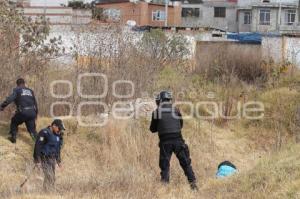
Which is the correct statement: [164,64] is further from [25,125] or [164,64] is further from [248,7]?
[248,7]

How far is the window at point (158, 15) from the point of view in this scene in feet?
211

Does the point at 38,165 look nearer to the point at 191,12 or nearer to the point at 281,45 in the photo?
the point at 281,45

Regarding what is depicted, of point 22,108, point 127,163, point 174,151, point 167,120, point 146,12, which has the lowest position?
point 127,163

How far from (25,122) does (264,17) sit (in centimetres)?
4958

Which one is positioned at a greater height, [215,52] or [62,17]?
[62,17]

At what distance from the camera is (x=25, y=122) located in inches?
520

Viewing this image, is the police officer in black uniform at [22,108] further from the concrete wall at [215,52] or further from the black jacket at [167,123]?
the concrete wall at [215,52]

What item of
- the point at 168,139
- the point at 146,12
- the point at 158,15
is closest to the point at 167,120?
the point at 168,139

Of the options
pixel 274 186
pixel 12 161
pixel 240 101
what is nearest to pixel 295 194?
pixel 274 186

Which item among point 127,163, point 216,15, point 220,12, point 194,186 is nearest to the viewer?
point 194,186

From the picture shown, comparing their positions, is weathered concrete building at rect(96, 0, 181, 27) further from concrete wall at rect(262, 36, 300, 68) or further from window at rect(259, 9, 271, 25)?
concrete wall at rect(262, 36, 300, 68)

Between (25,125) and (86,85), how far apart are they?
2.36 m

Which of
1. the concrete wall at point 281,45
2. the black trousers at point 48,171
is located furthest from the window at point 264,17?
the black trousers at point 48,171

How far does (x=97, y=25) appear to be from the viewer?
54.1 feet
